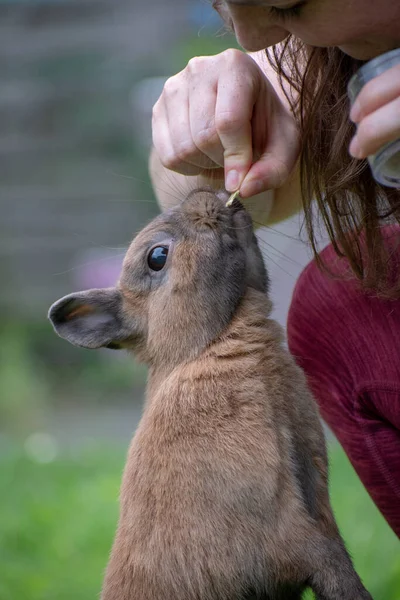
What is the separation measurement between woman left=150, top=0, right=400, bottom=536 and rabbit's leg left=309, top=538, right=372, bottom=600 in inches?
24.3

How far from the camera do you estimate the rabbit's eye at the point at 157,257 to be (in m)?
2.79

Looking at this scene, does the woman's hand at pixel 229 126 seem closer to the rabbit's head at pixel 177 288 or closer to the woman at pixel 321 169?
the woman at pixel 321 169

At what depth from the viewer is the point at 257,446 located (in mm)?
2479

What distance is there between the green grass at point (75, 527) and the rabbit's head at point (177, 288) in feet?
4.30

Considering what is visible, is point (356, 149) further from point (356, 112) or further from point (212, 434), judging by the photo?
point (212, 434)

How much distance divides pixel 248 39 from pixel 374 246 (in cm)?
75

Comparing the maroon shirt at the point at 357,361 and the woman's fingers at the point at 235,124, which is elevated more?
the woman's fingers at the point at 235,124

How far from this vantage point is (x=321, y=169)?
2691 mm

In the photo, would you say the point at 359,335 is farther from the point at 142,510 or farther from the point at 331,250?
the point at 142,510

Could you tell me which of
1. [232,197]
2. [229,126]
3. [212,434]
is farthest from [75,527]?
[229,126]

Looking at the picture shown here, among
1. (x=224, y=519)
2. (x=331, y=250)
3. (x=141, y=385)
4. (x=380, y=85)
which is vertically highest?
(x=380, y=85)

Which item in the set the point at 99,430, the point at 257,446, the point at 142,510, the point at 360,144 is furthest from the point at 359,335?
the point at 99,430

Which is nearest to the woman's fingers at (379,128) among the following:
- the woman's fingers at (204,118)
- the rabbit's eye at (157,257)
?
the woman's fingers at (204,118)

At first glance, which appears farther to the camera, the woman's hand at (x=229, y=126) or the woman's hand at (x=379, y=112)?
the woman's hand at (x=229, y=126)
